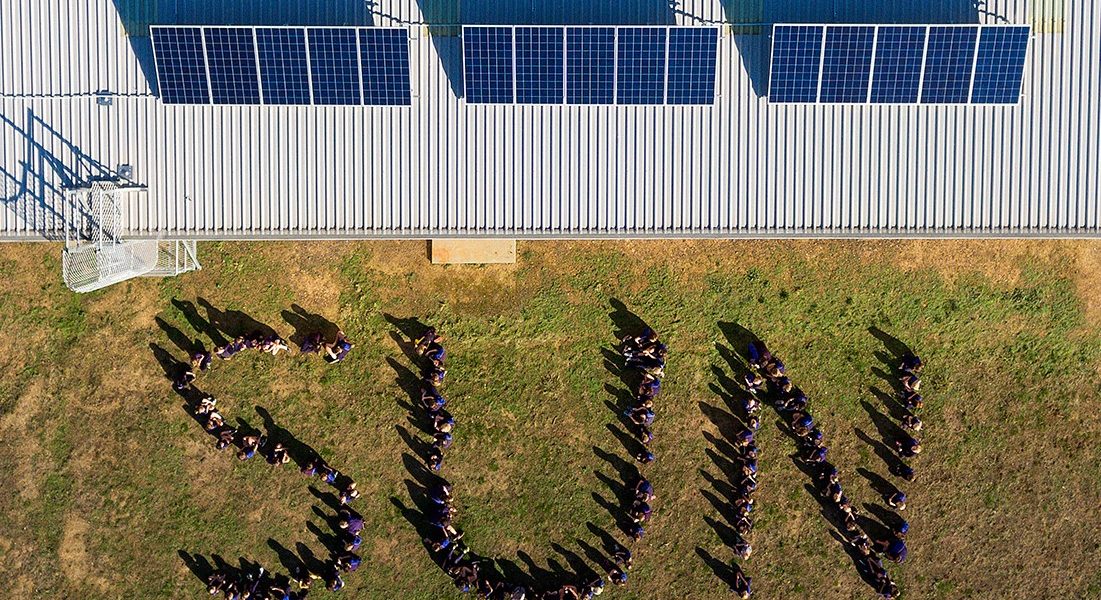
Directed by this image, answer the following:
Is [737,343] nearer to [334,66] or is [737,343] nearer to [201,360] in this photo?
[334,66]

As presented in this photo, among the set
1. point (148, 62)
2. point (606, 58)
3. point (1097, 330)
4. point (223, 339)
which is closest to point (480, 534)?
point (223, 339)

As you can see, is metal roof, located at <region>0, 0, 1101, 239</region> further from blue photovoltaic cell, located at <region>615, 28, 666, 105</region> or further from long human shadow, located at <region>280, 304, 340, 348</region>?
long human shadow, located at <region>280, 304, 340, 348</region>

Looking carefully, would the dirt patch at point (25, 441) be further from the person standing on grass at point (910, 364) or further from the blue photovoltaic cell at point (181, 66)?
the person standing on grass at point (910, 364)

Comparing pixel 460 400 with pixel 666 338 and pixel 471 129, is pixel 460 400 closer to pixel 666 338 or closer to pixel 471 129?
pixel 666 338

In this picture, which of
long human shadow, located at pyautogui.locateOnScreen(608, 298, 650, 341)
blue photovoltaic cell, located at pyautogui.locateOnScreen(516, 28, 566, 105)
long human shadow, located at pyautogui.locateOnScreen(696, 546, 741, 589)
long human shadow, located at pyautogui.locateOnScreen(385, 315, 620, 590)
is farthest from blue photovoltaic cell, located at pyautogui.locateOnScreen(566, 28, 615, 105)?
long human shadow, located at pyautogui.locateOnScreen(696, 546, 741, 589)

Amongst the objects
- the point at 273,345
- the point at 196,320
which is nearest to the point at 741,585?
the point at 273,345
